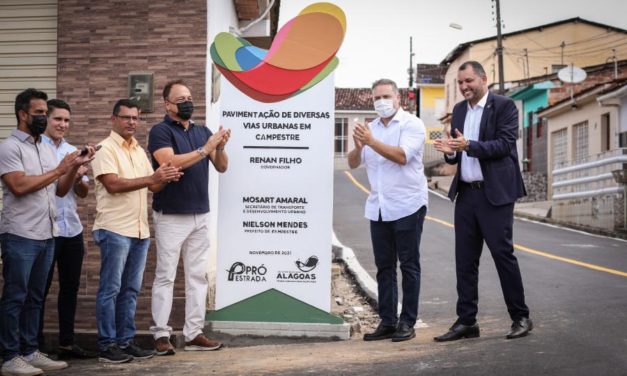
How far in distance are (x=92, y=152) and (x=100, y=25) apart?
2.61 m

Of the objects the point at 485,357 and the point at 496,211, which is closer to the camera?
the point at 485,357

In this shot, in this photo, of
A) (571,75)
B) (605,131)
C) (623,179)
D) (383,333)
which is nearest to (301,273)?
(383,333)

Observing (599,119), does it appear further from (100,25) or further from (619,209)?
(100,25)

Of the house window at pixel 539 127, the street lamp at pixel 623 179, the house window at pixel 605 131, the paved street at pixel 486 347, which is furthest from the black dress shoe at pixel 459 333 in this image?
the house window at pixel 539 127

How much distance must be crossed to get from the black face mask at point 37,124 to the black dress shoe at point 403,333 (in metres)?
3.58

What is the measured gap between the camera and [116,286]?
275 inches

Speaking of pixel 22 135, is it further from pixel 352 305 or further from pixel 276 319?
pixel 352 305

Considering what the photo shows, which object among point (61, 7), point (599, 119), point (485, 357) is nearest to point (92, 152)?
point (61, 7)

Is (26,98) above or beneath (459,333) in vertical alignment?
above

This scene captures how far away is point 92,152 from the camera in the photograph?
6.33 meters

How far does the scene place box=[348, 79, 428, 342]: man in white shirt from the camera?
24.5 ft

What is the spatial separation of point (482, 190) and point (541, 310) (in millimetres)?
2184

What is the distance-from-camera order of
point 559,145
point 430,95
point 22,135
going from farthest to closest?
point 430,95
point 559,145
point 22,135

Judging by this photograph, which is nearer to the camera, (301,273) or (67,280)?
(67,280)
